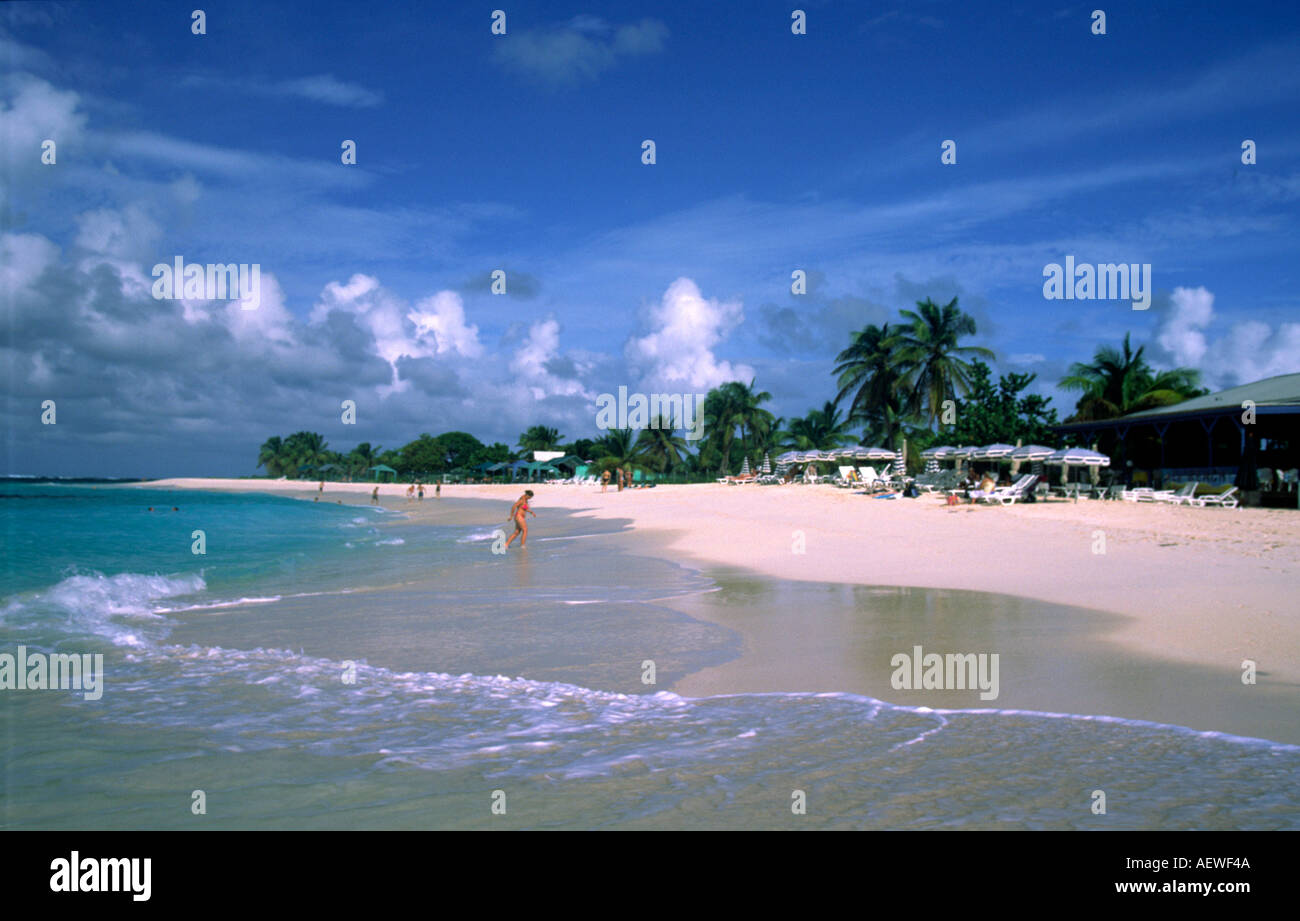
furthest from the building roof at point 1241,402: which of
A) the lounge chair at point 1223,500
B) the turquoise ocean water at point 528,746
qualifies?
the turquoise ocean water at point 528,746

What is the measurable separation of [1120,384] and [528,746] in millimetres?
37778

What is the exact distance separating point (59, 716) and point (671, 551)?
1122cm

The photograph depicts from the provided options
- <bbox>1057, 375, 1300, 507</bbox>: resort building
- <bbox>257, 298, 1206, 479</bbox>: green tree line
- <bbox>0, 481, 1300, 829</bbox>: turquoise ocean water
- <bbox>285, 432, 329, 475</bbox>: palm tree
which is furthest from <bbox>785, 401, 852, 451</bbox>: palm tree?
<bbox>285, 432, 329, 475</bbox>: palm tree

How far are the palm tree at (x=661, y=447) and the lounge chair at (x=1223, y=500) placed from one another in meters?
43.8

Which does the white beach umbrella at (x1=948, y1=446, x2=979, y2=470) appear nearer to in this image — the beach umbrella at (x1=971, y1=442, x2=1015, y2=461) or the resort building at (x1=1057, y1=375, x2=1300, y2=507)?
the beach umbrella at (x1=971, y1=442, x2=1015, y2=461)

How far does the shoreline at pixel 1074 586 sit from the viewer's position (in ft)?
17.2

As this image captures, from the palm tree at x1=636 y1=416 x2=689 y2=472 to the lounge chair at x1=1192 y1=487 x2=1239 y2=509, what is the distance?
144ft

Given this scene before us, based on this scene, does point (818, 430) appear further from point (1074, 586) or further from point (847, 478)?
point (1074, 586)

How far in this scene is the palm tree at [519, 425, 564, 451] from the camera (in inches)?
3233

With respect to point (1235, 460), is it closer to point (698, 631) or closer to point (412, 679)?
point (698, 631)

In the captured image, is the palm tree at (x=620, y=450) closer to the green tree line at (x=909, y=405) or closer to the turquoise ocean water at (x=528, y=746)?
the green tree line at (x=909, y=405)

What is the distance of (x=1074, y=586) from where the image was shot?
9.17 metres

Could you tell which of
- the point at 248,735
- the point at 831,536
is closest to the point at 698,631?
the point at 248,735

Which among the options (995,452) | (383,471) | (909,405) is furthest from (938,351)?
(383,471)
